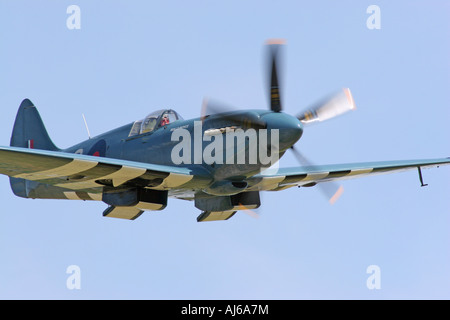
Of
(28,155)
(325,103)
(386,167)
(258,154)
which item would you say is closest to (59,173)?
Answer: (28,155)

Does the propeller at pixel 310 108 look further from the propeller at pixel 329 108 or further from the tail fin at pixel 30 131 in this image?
the tail fin at pixel 30 131

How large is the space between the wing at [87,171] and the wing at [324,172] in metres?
1.97

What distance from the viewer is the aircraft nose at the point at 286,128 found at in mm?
14141

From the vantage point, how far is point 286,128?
14156 millimetres

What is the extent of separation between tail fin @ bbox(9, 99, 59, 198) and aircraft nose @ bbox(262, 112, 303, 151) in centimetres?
828

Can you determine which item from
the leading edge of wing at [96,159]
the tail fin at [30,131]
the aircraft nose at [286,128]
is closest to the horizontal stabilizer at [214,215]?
the leading edge of wing at [96,159]

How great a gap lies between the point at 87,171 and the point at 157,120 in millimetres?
2539

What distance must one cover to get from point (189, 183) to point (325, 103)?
3633mm

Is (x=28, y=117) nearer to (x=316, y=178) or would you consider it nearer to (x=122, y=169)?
(x=122, y=169)

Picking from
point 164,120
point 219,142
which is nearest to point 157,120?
point 164,120

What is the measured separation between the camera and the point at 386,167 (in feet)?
61.5

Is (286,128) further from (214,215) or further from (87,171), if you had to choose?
(214,215)

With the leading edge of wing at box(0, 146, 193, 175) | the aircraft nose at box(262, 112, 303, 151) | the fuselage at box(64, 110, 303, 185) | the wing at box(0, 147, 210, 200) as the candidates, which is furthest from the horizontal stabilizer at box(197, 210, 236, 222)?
the aircraft nose at box(262, 112, 303, 151)

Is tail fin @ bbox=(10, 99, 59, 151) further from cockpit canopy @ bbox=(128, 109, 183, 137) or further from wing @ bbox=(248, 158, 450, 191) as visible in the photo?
wing @ bbox=(248, 158, 450, 191)
